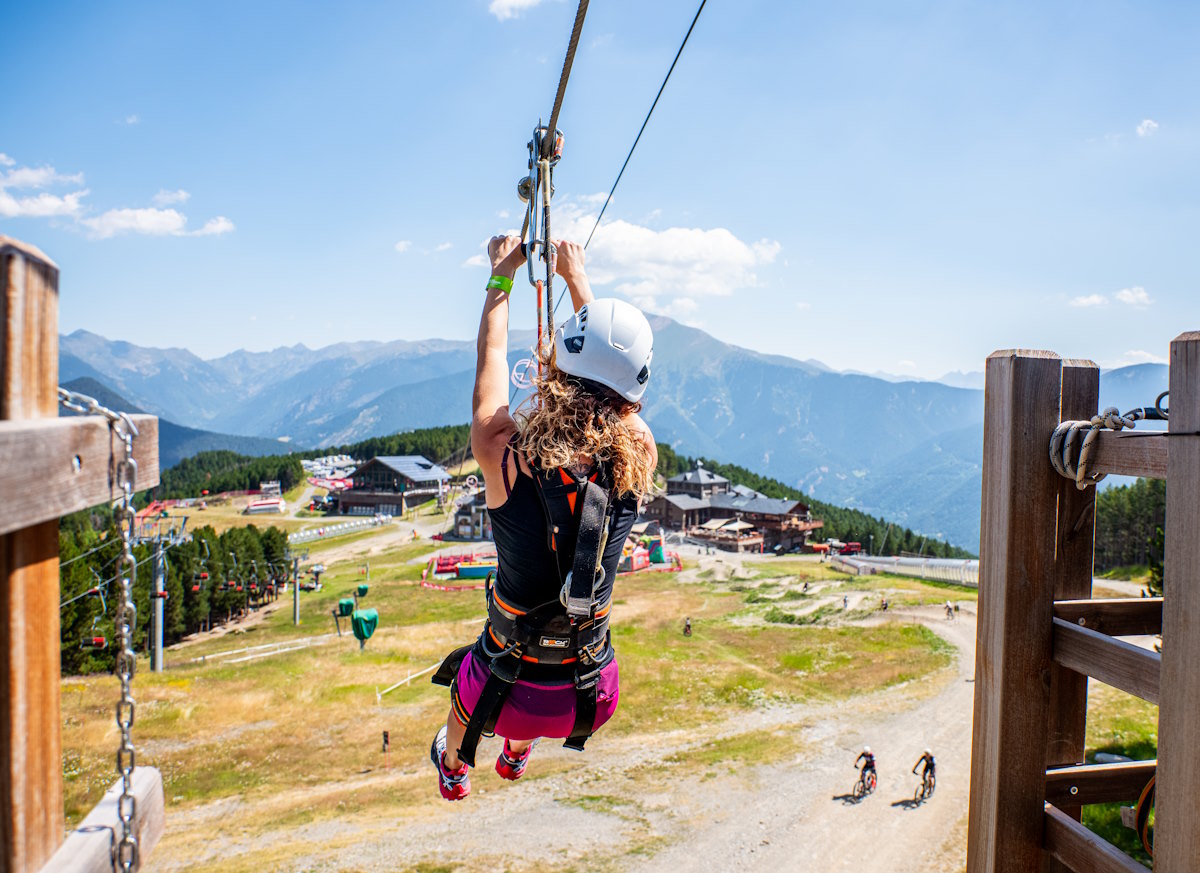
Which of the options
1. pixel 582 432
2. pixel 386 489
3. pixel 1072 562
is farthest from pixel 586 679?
pixel 386 489

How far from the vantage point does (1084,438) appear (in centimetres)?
270

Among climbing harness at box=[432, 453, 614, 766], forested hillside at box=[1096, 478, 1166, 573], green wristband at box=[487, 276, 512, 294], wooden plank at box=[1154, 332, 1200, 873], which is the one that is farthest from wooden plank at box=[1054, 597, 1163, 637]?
forested hillside at box=[1096, 478, 1166, 573]

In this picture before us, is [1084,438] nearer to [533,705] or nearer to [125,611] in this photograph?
[533,705]

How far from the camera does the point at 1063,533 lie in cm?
294

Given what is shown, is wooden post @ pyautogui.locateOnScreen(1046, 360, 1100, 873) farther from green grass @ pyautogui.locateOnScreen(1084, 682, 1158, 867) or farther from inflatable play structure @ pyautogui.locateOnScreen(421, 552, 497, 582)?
inflatable play structure @ pyautogui.locateOnScreen(421, 552, 497, 582)

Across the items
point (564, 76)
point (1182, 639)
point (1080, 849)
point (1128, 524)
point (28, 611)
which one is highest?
point (564, 76)

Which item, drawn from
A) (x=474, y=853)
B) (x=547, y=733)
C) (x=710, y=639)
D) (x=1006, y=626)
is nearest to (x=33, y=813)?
(x=547, y=733)

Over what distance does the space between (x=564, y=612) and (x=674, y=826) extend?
18957 mm

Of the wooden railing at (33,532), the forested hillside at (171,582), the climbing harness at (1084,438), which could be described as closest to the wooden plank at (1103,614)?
the climbing harness at (1084,438)

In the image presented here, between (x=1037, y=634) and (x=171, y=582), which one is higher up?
(x=1037, y=634)

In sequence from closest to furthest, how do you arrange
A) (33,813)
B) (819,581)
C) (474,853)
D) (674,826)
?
(33,813) → (474,853) → (674,826) → (819,581)

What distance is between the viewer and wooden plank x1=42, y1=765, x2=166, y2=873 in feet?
5.94

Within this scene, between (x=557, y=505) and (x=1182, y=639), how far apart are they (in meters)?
2.20

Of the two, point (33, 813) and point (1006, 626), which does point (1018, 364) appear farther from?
point (33, 813)
